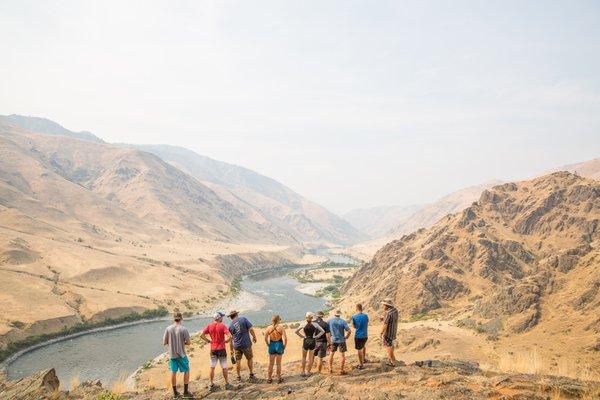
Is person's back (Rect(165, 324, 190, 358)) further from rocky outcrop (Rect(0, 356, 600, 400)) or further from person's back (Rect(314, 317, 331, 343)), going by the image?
person's back (Rect(314, 317, 331, 343))

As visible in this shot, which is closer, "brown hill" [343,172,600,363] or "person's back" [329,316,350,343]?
"person's back" [329,316,350,343]

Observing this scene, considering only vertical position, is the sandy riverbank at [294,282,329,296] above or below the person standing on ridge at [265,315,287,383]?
below

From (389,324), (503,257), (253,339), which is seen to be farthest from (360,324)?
(503,257)

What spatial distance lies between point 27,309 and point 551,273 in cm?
6181

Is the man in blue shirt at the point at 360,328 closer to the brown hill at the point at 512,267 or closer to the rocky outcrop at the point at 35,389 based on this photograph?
the rocky outcrop at the point at 35,389

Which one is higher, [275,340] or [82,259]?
[275,340]

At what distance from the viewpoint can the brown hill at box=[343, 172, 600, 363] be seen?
37188mm

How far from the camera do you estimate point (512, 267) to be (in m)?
59.3

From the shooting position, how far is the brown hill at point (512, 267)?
37.2 metres

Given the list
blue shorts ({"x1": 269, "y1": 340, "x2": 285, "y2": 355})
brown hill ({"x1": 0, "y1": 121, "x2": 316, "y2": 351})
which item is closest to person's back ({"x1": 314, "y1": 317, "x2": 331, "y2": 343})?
blue shorts ({"x1": 269, "y1": 340, "x2": 285, "y2": 355})

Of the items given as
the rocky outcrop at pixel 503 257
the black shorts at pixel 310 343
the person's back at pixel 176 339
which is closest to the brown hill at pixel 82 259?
the rocky outcrop at pixel 503 257

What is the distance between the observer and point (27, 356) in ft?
146

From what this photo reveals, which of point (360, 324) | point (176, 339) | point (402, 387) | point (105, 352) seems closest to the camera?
point (402, 387)

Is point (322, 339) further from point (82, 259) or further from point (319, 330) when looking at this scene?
point (82, 259)
